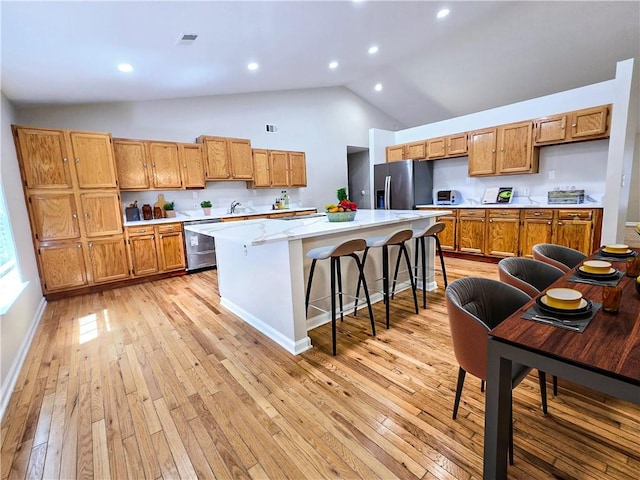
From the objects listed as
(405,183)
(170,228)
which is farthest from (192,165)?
(405,183)

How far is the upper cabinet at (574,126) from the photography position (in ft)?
12.9

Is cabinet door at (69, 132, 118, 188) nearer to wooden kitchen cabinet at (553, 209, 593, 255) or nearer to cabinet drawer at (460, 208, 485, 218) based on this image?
cabinet drawer at (460, 208, 485, 218)

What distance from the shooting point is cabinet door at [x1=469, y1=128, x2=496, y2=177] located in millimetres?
4973

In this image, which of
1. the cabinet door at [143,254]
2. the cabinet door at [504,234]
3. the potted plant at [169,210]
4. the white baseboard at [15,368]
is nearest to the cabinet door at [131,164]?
the potted plant at [169,210]

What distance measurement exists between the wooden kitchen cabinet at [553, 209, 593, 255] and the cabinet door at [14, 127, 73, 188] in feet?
21.6

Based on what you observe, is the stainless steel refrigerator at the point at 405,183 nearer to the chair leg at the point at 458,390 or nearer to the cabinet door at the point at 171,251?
the cabinet door at the point at 171,251

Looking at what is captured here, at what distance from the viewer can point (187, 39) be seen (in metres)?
3.07

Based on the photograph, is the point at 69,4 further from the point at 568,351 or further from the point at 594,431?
the point at 594,431

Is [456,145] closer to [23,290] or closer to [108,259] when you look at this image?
[108,259]

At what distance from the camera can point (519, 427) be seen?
154 cm

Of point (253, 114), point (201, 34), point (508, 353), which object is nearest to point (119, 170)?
point (201, 34)

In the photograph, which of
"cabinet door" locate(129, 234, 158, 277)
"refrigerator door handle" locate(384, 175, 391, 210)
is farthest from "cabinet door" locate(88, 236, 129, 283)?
"refrigerator door handle" locate(384, 175, 391, 210)

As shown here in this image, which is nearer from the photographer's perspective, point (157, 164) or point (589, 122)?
point (589, 122)

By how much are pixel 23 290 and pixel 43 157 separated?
72.0 inches
